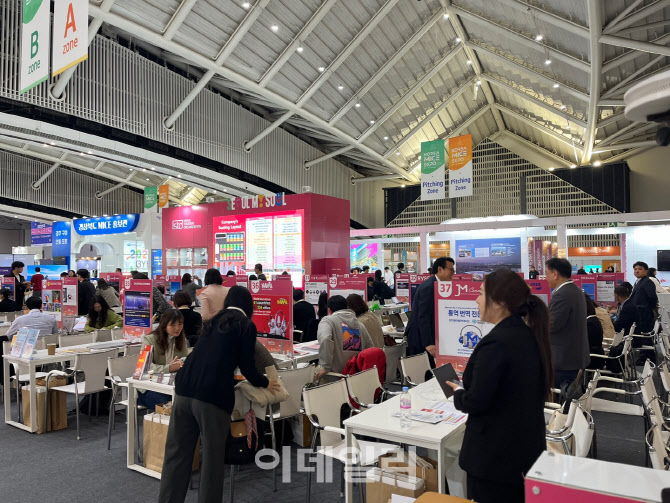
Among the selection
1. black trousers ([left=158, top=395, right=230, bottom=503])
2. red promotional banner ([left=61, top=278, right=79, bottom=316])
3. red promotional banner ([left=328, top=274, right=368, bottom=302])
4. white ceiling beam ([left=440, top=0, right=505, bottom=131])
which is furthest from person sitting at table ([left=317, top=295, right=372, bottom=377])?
white ceiling beam ([left=440, top=0, right=505, bottom=131])

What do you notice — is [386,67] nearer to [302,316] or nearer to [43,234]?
[302,316]

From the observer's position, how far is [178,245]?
15609 millimetres

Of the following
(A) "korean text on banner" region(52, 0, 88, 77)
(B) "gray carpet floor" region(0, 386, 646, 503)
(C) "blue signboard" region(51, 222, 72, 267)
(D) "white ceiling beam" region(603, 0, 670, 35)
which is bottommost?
(B) "gray carpet floor" region(0, 386, 646, 503)

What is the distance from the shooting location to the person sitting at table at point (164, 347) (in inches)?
163

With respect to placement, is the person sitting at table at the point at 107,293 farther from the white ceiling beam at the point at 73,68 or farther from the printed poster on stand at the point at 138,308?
the white ceiling beam at the point at 73,68

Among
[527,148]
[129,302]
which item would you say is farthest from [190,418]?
[527,148]

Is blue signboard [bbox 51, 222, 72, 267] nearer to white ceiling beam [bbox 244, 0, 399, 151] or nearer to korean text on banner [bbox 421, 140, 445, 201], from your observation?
white ceiling beam [bbox 244, 0, 399, 151]

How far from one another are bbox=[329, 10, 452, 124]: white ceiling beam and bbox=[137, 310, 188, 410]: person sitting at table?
478 inches

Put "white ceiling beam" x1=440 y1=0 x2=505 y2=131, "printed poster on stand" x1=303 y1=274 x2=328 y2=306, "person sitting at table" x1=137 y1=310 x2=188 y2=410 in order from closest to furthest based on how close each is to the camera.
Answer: "person sitting at table" x1=137 y1=310 x2=188 y2=410, "printed poster on stand" x1=303 y1=274 x2=328 y2=306, "white ceiling beam" x1=440 y1=0 x2=505 y2=131

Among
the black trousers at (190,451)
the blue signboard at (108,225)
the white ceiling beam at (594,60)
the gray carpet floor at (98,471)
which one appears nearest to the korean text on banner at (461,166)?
the white ceiling beam at (594,60)

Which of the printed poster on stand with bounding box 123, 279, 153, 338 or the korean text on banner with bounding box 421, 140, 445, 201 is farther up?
the korean text on banner with bounding box 421, 140, 445, 201

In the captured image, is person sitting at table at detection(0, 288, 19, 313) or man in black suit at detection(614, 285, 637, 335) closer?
man in black suit at detection(614, 285, 637, 335)

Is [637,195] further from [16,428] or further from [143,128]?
[16,428]

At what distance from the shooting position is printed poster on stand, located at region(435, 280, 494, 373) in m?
3.81
